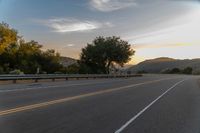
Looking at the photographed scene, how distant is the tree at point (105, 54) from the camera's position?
94.8m

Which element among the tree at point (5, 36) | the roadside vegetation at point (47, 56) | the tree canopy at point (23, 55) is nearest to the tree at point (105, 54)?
the roadside vegetation at point (47, 56)

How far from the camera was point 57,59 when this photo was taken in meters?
76.6

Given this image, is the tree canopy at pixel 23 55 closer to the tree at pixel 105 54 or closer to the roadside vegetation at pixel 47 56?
the roadside vegetation at pixel 47 56

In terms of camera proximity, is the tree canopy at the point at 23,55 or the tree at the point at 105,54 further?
the tree at the point at 105,54

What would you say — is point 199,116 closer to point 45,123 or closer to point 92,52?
point 45,123

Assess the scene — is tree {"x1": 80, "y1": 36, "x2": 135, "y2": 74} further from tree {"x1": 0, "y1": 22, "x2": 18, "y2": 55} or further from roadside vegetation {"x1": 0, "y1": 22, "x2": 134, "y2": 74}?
tree {"x1": 0, "y1": 22, "x2": 18, "y2": 55}

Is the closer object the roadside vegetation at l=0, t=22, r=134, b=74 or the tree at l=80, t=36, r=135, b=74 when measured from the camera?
the roadside vegetation at l=0, t=22, r=134, b=74

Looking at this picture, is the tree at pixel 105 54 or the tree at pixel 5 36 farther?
the tree at pixel 105 54

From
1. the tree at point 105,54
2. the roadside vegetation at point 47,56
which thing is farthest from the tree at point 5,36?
the tree at point 105,54

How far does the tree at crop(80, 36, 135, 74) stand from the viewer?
94.8m

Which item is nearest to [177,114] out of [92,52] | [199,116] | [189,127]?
[199,116]

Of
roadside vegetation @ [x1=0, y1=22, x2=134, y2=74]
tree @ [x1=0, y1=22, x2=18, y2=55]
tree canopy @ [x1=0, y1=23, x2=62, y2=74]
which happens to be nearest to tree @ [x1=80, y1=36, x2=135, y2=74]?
roadside vegetation @ [x1=0, y1=22, x2=134, y2=74]

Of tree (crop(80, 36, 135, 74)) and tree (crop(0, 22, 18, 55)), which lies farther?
tree (crop(80, 36, 135, 74))

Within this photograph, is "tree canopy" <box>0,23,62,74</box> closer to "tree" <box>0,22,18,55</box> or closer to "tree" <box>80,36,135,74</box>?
"tree" <box>0,22,18,55</box>
